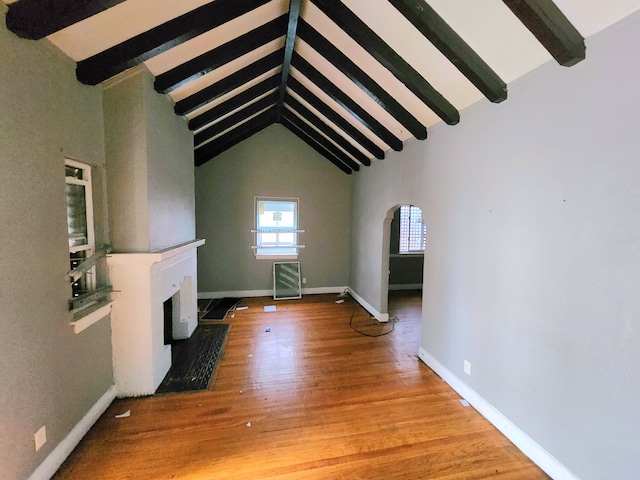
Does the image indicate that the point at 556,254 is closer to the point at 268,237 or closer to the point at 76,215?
the point at 76,215

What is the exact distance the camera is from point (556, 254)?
6.05 feet

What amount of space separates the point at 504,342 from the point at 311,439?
1.69 m

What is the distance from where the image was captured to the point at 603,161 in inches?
61.9

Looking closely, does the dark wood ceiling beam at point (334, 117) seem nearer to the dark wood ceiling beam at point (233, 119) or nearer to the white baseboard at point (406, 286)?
the dark wood ceiling beam at point (233, 119)

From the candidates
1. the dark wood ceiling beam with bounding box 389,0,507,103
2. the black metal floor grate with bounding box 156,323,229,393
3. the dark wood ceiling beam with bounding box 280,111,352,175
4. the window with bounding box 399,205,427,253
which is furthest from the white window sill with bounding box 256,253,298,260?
the dark wood ceiling beam with bounding box 389,0,507,103

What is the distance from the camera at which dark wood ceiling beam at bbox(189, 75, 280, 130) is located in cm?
376

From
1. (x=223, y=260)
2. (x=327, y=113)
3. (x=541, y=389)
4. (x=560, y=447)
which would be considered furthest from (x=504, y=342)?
(x=223, y=260)

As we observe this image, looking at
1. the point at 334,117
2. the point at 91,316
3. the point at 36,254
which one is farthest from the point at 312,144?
the point at 36,254

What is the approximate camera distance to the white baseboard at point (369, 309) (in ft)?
15.2

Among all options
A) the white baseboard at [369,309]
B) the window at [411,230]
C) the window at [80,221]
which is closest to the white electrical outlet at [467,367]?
the white baseboard at [369,309]

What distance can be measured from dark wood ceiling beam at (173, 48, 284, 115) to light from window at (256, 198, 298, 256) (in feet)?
8.73

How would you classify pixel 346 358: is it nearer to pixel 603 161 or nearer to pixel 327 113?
pixel 603 161

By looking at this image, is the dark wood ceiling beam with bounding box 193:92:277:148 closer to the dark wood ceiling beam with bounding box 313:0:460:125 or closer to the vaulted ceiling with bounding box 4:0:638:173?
the vaulted ceiling with bounding box 4:0:638:173

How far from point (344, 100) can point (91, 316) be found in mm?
3342
